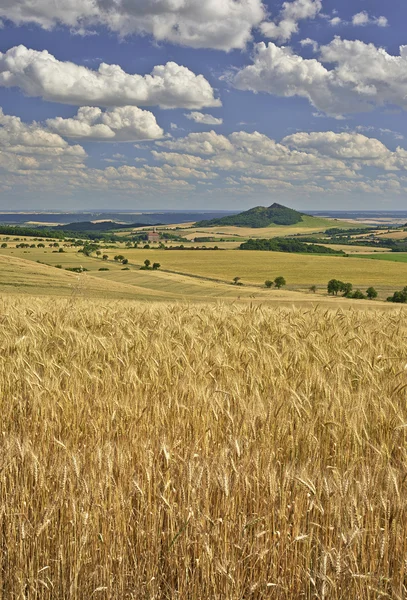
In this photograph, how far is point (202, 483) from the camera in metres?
2.29

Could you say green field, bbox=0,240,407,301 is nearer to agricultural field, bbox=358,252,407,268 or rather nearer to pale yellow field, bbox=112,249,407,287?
pale yellow field, bbox=112,249,407,287

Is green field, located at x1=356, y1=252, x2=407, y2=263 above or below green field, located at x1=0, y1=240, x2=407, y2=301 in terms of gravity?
above

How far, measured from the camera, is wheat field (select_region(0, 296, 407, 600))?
190cm

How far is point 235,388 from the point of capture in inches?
142

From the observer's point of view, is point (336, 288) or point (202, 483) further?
point (336, 288)

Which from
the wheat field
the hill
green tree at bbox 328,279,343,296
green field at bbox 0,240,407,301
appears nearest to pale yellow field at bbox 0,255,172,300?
green field at bbox 0,240,407,301

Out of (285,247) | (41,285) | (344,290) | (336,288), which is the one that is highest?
(285,247)

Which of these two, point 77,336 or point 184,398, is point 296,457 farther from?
point 77,336

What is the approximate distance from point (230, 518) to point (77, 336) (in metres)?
3.33

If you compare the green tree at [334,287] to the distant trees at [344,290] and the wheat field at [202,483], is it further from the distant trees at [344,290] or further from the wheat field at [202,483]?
the wheat field at [202,483]

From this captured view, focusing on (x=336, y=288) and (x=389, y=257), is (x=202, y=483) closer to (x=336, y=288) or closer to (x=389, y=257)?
(x=336, y=288)

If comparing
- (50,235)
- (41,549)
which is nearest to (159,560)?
(41,549)

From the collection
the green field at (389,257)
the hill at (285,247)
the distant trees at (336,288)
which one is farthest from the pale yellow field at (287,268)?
the hill at (285,247)

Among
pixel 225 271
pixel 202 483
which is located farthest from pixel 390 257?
pixel 202 483
